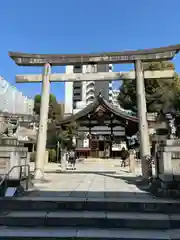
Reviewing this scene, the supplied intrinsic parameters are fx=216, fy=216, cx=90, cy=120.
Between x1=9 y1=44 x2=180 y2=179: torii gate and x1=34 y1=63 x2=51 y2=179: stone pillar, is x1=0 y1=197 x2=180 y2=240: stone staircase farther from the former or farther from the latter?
x1=9 y1=44 x2=180 y2=179: torii gate

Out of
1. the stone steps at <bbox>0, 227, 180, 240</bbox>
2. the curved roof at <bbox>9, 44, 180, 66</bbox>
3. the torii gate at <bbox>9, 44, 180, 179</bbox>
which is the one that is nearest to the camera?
the stone steps at <bbox>0, 227, 180, 240</bbox>

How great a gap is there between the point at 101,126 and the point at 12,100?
2180 centimetres

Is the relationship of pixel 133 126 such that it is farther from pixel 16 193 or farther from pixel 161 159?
pixel 16 193

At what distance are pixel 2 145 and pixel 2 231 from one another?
294 centimetres

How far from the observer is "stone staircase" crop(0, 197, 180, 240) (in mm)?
4227

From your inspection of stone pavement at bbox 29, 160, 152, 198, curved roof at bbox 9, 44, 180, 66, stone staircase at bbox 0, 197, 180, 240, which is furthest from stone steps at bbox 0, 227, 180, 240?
curved roof at bbox 9, 44, 180, 66

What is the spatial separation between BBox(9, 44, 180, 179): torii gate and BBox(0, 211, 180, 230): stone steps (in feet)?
15.3

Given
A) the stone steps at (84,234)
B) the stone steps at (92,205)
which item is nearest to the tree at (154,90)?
the stone steps at (92,205)

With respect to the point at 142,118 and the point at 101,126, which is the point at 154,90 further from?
the point at 142,118

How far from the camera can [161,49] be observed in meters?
9.70

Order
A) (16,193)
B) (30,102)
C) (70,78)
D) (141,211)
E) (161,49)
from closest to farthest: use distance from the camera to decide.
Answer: (141,211)
(16,193)
(161,49)
(70,78)
(30,102)

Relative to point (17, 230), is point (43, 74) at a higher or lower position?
higher

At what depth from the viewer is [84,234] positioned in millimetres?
4199

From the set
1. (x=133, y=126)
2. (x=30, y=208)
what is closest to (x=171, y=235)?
(x=30, y=208)
